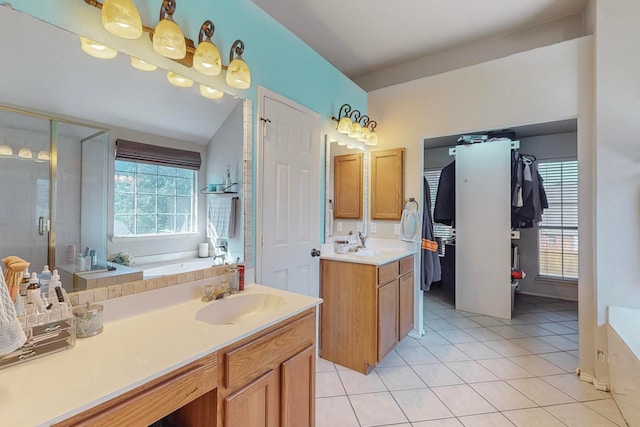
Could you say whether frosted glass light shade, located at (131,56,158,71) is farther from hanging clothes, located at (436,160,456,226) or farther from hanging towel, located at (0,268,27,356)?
hanging clothes, located at (436,160,456,226)

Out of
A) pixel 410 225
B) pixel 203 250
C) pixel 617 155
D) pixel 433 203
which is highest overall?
pixel 617 155

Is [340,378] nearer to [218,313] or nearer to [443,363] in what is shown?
[443,363]

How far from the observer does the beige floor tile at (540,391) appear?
78.2 inches

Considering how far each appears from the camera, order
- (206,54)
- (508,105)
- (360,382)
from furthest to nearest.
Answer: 1. (508,105)
2. (360,382)
3. (206,54)

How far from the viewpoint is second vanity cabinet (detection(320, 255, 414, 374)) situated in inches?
89.9

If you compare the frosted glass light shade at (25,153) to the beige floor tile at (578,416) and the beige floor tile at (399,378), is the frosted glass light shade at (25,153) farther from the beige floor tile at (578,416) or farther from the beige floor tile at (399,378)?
the beige floor tile at (578,416)

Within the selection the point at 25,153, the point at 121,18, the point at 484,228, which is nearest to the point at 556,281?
the point at 484,228

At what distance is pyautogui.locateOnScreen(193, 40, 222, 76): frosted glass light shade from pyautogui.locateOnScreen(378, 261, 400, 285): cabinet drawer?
5.81 feet

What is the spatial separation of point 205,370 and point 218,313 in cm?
51

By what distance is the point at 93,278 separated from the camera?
1.20 metres

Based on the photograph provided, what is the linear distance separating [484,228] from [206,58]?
137 inches

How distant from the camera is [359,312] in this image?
234 centimetres

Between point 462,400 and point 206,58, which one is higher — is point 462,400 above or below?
below

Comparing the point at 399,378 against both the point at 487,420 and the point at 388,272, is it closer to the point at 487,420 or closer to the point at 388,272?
the point at 487,420
